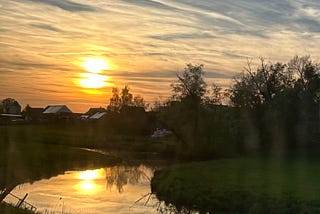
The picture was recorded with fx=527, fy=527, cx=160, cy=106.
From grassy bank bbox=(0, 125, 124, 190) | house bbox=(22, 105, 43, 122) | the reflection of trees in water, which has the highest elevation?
house bbox=(22, 105, 43, 122)

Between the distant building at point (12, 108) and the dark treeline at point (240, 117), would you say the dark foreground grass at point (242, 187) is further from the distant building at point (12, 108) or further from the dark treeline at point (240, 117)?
the distant building at point (12, 108)

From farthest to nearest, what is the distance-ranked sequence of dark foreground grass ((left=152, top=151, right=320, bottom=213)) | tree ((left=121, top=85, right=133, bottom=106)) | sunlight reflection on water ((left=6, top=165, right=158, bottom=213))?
tree ((left=121, top=85, right=133, bottom=106)), sunlight reflection on water ((left=6, top=165, right=158, bottom=213)), dark foreground grass ((left=152, top=151, right=320, bottom=213))

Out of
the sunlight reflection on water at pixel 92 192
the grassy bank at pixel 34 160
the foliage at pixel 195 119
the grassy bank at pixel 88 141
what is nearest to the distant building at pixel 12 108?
the grassy bank at pixel 88 141

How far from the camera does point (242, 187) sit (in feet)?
124

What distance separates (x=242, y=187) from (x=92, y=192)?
1209 centimetres

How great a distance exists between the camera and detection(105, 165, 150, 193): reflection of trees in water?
47.9m

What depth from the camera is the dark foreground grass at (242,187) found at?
32.5m

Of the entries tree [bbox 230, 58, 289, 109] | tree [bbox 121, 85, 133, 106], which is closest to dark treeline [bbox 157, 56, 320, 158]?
tree [bbox 230, 58, 289, 109]

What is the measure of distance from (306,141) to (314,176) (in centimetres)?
3535

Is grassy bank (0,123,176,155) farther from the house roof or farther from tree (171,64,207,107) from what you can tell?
the house roof

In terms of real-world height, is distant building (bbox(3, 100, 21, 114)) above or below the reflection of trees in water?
above

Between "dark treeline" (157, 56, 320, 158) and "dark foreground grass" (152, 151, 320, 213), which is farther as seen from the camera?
"dark treeline" (157, 56, 320, 158)

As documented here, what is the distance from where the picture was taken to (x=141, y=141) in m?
96.3

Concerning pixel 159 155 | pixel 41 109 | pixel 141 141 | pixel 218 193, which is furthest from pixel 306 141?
pixel 41 109
